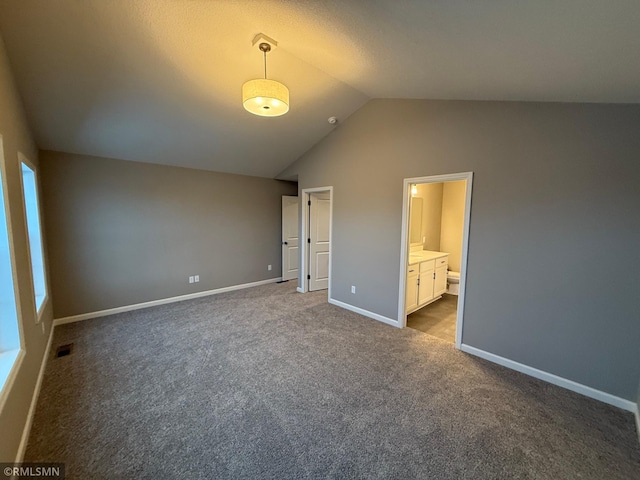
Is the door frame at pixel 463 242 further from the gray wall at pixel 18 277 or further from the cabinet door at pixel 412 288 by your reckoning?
the gray wall at pixel 18 277

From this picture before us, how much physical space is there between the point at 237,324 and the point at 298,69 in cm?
327

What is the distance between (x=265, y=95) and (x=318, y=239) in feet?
11.1

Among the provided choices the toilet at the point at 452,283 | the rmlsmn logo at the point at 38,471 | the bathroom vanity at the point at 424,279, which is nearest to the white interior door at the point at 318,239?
the bathroom vanity at the point at 424,279

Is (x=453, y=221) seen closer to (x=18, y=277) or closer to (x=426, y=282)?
(x=426, y=282)

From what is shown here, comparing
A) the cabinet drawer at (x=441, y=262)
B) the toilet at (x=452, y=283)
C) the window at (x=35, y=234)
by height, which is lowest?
the toilet at (x=452, y=283)

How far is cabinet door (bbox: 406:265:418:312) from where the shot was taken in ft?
12.2

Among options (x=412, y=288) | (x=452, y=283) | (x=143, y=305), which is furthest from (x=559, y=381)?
(x=143, y=305)

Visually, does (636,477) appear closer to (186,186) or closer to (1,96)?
(1,96)

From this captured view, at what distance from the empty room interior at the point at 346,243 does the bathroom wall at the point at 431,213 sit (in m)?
1.81

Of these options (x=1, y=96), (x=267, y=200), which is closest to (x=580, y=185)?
(x=1, y=96)

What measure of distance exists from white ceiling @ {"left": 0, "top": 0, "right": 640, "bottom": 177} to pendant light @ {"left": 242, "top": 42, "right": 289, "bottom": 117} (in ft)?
1.47

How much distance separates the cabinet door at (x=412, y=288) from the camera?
3.73 metres

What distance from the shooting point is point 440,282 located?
4688mm

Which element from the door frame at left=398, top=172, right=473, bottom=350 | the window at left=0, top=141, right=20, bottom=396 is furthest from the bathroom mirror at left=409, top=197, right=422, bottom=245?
the window at left=0, top=141, right=20, bottom=396
